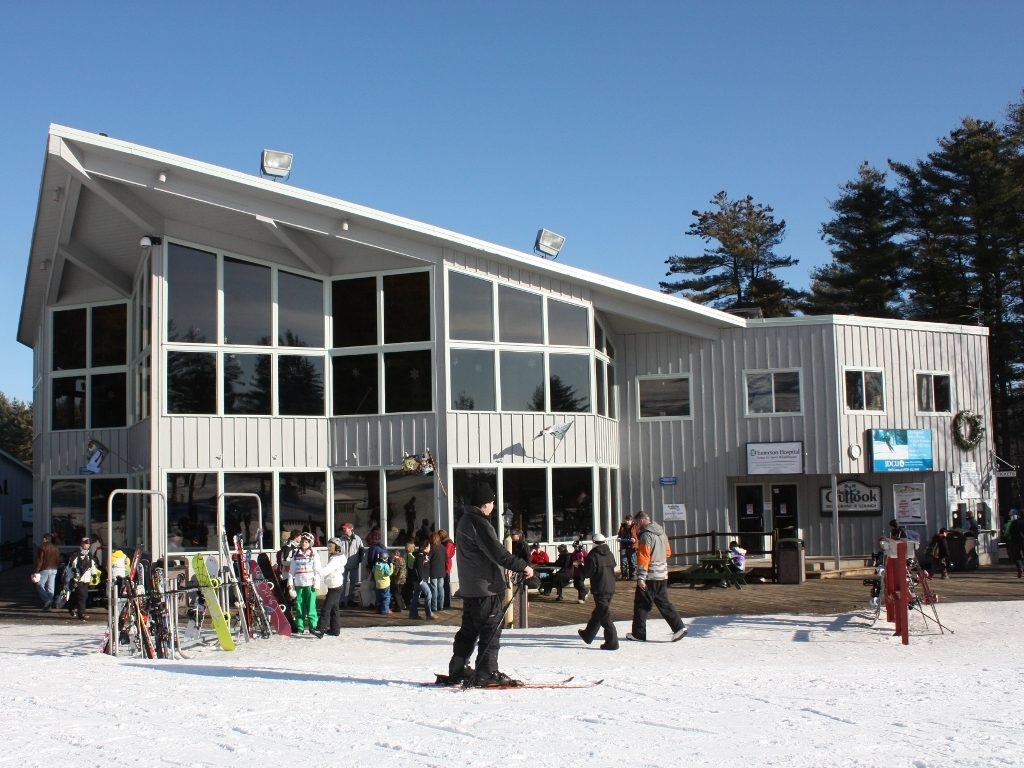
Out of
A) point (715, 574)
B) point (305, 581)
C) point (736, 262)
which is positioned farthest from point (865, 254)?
point (305, 581)

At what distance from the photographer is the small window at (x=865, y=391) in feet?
73.3

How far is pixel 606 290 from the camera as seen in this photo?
20906 mm

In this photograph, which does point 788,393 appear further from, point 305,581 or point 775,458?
point 305,581

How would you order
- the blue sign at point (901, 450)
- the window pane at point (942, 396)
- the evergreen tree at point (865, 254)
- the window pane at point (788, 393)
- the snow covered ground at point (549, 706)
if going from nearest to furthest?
1. the snow covered ground at point (549, 706)
2. the blue sign at point (901, 450)
3. the window pane at point (788, 393)
4. the window pane at point (942, 396)
5. the evergreen tree at point (865, 254)

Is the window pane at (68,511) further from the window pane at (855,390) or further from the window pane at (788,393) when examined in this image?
the window pane at (855,390)

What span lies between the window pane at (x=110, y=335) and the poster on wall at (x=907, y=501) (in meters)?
16.6

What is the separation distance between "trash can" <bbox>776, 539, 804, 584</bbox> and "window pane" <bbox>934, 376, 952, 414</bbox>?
6.33 metres

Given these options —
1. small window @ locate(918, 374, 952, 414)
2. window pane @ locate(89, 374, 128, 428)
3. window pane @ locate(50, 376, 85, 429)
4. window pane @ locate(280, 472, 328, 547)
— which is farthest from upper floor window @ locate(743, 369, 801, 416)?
window pane @ locate(50, 376, 85, 429)

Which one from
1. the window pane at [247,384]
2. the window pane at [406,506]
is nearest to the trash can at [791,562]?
the window pane at [406,506]

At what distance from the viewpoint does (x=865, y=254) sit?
44312mm

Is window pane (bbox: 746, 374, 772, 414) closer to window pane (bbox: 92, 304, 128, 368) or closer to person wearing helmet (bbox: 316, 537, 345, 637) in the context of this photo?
person wearing helmet (bbox: 316, 537, 345, 637)

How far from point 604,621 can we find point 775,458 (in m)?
11.4

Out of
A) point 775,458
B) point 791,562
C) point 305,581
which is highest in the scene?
point 775,458

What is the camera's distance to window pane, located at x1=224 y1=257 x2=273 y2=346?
760 inches
